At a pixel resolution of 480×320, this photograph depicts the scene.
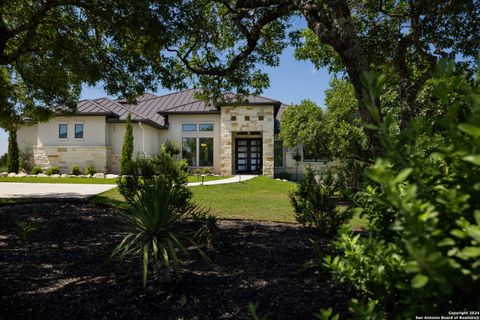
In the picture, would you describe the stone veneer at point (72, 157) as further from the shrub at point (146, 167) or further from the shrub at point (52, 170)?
the shrub at point (146, 167)

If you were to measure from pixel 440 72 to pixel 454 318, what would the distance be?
884 millimetres

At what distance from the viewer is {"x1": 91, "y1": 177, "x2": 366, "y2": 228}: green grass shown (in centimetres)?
859

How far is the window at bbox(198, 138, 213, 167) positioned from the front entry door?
1902 millimetres

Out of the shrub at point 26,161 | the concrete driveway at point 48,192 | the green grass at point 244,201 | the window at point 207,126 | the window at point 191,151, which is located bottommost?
the green grass at point 244,201

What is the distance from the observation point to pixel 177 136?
2370 cm

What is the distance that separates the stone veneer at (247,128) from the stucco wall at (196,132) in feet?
2.99

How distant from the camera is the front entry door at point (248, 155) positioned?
78.8 ft

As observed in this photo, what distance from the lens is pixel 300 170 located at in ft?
75.5


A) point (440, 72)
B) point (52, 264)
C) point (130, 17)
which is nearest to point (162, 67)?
point (130, 17)

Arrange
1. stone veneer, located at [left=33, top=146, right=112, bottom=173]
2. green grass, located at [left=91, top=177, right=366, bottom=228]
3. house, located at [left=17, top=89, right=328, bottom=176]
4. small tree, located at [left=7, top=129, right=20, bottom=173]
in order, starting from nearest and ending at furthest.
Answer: green grass, located at [left=91, top=177, right=366, bottom=228], small tree, located at [left=7, top=129, right=20, bottom=173], stone veneer, located at [left=33, top=146, right=112, bottom=173], house, located at [left=17, top=89, right=328, bottom=176]

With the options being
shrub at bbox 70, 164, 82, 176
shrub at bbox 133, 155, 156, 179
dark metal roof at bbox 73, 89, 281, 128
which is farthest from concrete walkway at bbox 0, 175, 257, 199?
dark metal roof at bbox 73, 89, 281, 128

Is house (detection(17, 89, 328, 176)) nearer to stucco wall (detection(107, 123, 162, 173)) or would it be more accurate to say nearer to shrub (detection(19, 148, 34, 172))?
stucco wall (detection(107, 123, 162, 173))

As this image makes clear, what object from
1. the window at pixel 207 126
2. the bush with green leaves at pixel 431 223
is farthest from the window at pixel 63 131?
the bush with green leaves at pixel 431 223

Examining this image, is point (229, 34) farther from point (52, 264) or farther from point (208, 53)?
point (52, 264)
